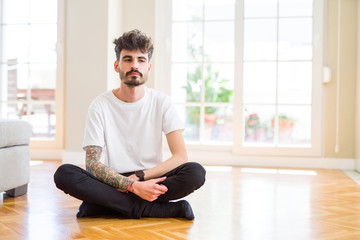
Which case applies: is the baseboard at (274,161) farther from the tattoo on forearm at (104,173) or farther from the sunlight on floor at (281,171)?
the tattoo on forearm at (104,173)

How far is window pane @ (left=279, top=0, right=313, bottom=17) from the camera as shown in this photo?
16.7 feet

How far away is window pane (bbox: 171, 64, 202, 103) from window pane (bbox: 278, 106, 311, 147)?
99 cm

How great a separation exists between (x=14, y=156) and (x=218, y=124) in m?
2.81

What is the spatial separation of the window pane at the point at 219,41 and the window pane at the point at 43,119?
1951 millimetres

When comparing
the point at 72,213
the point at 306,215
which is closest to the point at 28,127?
the point at 72,213

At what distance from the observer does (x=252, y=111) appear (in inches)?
205

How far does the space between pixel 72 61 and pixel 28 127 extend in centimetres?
207

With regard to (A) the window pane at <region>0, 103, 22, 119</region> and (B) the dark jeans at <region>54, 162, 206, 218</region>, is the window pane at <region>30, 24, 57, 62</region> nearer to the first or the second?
(A) the window pane at <region>0, 103, 22, 119</region>

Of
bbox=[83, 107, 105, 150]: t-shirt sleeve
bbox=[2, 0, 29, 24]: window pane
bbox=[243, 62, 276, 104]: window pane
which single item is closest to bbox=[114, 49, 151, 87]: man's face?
bbox=[83, 107, 105, 150]: t-shirt sleeve

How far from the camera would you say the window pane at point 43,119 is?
18.1 ft

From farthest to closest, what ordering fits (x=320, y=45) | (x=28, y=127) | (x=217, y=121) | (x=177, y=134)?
(x=217, y=121), (x=320, y=45), (x=28, y=127), (x=177, y=134)

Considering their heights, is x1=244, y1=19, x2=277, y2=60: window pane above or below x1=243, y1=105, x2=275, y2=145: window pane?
above

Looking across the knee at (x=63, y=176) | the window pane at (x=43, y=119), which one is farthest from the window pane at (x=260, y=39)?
the knee at (x=63, y=176)

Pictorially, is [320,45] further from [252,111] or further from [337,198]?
[337,198]
